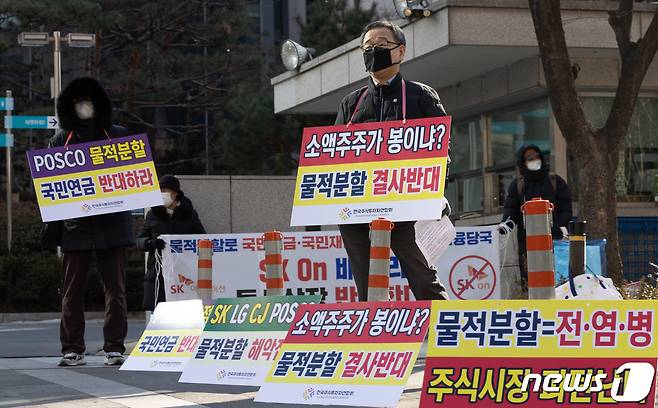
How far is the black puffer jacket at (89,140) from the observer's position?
31.6ft

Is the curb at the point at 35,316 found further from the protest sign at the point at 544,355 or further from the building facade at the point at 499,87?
the protest sign at the point at 544,355

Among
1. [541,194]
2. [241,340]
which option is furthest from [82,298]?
[541,194]

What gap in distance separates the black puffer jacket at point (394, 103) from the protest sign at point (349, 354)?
117cm

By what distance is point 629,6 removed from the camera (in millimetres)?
16547

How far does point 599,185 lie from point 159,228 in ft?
17.5

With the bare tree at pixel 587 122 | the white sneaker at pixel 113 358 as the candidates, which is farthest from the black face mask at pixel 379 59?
the bare tree at pixel 587 122

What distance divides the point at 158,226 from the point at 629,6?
23.8 ft

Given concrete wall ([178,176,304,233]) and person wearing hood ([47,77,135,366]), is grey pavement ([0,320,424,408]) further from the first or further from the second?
concrete wall ([178,176,304,233])

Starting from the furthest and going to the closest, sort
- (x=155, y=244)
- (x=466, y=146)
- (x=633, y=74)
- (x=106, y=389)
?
(x=466, y=146) → (x=633, y=74) → (x=155, y=244) → (x=106, y=389)

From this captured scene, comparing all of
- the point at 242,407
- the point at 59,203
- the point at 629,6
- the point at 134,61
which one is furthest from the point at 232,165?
the point at 242,407

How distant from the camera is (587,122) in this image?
15.0m

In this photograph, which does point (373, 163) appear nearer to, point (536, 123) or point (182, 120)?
point (536, 123)

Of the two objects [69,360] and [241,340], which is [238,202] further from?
[241,340]

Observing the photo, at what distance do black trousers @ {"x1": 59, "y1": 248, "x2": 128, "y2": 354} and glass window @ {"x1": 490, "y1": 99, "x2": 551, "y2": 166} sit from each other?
11.1 m
